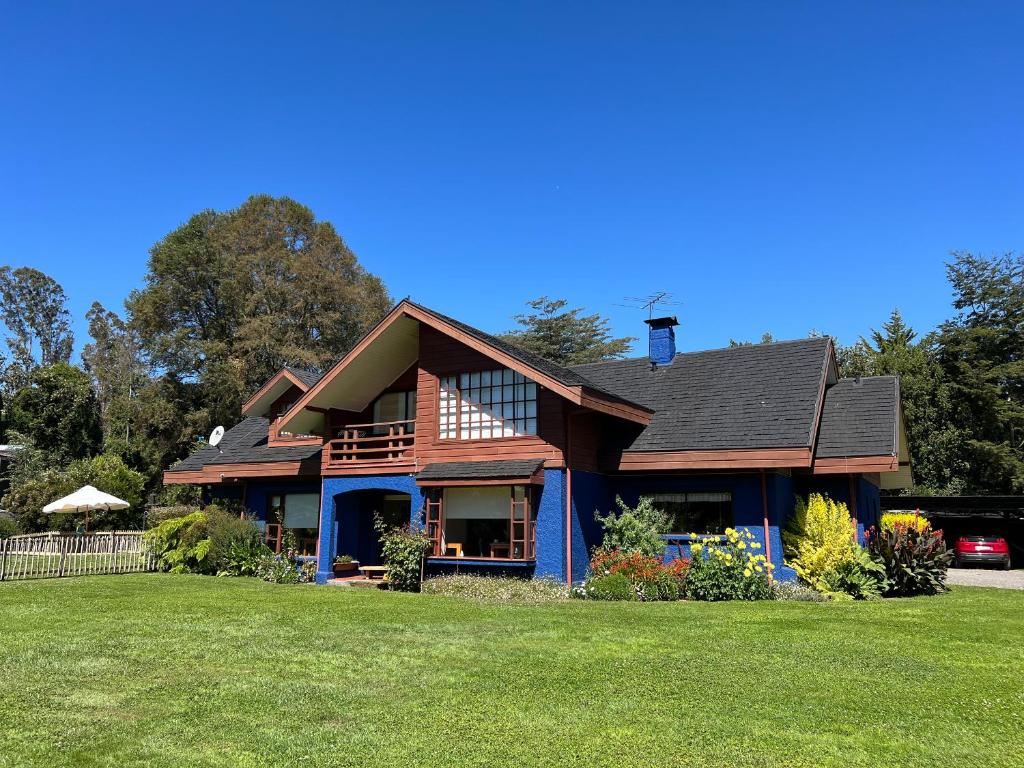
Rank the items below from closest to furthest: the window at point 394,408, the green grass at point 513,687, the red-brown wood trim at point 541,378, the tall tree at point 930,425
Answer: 1. the green grass at point 513,687
2. the red-brown wood trim at point 541,378
3. the window at point 394,408
4. the tall tree at point 930,425

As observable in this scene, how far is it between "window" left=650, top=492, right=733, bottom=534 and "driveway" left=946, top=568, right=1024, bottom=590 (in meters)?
6.92

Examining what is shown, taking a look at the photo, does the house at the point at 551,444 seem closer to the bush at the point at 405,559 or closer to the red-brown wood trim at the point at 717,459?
the red-brown wood trim at the point at 717,459

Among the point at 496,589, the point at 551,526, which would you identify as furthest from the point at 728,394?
the point at 496,589

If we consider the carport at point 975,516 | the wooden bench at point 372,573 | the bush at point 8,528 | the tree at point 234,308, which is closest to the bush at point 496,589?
the wooden bench at point 372,573

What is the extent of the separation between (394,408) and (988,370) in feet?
122

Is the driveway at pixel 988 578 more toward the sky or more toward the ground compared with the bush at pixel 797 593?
more toward the ground

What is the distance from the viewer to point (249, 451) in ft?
74.7

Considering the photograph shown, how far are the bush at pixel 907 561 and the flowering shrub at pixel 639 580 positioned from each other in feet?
12.7

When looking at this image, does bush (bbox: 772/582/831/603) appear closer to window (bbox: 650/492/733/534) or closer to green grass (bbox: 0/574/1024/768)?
green grass (bbox: 0/574/1024/768)

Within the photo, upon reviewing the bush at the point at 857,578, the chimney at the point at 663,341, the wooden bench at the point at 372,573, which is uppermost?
the chimney at the point at 663,341

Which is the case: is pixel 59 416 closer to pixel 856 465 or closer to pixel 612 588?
pixel 612 588

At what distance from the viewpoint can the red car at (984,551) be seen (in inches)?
988

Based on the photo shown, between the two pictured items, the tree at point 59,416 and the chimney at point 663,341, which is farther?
the tree at point 59,416

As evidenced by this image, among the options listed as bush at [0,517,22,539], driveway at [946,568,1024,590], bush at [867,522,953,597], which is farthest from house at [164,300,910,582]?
bush at [0,517,22,539]
